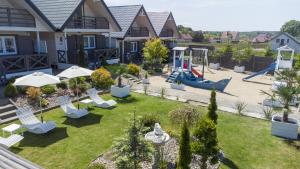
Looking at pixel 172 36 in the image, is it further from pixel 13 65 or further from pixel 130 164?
pixel 130 164

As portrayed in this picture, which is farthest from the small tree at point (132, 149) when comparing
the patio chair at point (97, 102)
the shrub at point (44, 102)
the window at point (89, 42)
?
the window at point (89, 42)

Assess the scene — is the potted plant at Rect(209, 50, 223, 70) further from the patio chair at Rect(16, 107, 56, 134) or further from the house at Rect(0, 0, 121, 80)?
the patio chair at Rect(16, 107, 56, 134)

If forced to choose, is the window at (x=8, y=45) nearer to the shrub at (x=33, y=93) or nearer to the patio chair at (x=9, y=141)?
the shrub at (x=33, y=93)

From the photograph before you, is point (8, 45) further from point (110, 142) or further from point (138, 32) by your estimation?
point (138, 32)

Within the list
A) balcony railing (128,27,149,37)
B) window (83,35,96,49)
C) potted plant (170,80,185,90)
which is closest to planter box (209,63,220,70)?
balcony railing (128,27,149,37)

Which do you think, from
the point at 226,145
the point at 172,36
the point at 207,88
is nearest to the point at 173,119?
the point at 226,145

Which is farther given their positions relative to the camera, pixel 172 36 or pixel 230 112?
pixel 172 36

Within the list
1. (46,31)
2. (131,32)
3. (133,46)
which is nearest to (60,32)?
(46,31)
